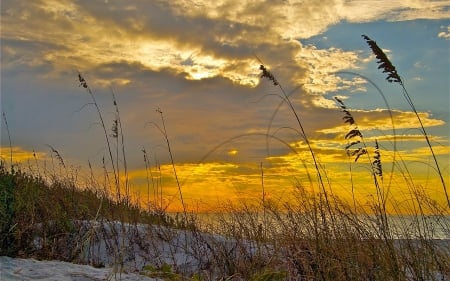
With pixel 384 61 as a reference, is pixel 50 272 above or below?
below

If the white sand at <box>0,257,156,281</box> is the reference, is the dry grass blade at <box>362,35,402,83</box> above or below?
above

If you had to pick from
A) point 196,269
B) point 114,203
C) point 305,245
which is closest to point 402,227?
point 305,245

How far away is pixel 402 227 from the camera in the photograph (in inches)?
189

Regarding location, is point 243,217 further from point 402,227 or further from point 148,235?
point 402,227

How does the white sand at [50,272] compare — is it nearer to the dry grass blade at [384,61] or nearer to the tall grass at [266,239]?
the tall grass at [266,239]

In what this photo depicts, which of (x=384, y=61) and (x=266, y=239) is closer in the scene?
(x=384, y=61)

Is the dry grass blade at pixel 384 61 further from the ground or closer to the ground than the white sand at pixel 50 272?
further from the ground

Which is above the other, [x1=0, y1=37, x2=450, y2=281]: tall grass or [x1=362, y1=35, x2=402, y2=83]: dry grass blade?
[x1=362, y1=35, x2=402, y2=83]: dry grass blade

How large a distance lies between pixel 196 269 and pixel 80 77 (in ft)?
9.47

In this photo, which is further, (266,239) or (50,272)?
(266,239)

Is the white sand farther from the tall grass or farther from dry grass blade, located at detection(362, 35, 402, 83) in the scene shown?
dry grass blade, located at detection(362, 35, 402, 83)

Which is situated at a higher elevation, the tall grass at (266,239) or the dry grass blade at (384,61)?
the dry grass blade at (384,61)

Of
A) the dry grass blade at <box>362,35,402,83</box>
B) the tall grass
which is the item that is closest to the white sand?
the tall grass

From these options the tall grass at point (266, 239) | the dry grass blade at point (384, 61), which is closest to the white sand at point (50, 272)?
the tall grass at point (266, 239)
